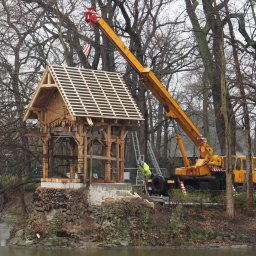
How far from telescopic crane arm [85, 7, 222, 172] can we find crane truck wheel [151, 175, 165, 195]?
9.79 feet

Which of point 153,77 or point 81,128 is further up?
point 153,77

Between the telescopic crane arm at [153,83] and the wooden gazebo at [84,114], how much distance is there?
2.42 m

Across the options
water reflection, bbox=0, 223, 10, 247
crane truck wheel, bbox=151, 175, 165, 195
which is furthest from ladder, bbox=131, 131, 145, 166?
water reflection, bbox=0, 223, 10, 247

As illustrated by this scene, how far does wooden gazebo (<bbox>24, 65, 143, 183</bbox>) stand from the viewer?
1017 inches

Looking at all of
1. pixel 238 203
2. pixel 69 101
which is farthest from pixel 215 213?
pixel 69 101

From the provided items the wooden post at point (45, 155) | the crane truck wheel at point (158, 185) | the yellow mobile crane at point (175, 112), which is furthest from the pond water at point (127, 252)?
the yellow mobile crane at point (175, 112)

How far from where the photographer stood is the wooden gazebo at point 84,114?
25844 mm

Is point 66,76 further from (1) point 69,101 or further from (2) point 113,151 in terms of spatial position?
(2) point 113,151

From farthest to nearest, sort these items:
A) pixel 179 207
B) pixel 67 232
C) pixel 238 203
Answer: pixel 238 203, pixel 179 207, pixel 67 232

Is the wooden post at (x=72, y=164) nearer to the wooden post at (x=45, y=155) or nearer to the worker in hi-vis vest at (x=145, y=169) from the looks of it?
the wooden post at (x=45, y=155)

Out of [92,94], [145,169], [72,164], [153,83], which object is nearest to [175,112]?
[153,83]

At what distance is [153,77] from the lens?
30.9 m

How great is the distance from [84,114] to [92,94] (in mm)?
1719

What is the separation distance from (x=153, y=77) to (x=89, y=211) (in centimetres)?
800
